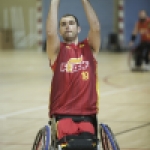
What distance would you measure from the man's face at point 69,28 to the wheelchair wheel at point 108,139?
30.2 inches

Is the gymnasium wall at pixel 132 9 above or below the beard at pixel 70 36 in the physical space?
below

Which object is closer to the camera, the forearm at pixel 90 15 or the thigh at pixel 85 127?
the thigh at pixel 85 127

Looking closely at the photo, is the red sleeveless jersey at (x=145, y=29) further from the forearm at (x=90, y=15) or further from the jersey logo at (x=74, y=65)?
the jersey logo at (x=74, y=65)

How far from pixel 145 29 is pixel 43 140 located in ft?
32.6

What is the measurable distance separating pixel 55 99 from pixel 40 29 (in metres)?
18.0

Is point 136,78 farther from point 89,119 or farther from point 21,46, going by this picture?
point 21,46

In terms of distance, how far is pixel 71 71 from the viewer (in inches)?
139

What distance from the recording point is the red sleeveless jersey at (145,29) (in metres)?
12.7

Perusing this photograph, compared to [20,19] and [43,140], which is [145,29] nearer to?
[43,140]

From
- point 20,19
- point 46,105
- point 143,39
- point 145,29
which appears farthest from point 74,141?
point 20,19

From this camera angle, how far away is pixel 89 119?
11.5ft

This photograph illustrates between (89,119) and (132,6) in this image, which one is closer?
(89,119)

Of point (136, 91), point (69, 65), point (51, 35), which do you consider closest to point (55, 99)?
point (69, 65)

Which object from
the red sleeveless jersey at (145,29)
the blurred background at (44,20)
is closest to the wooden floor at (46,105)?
the red sleeveless jersey at (145,29)
